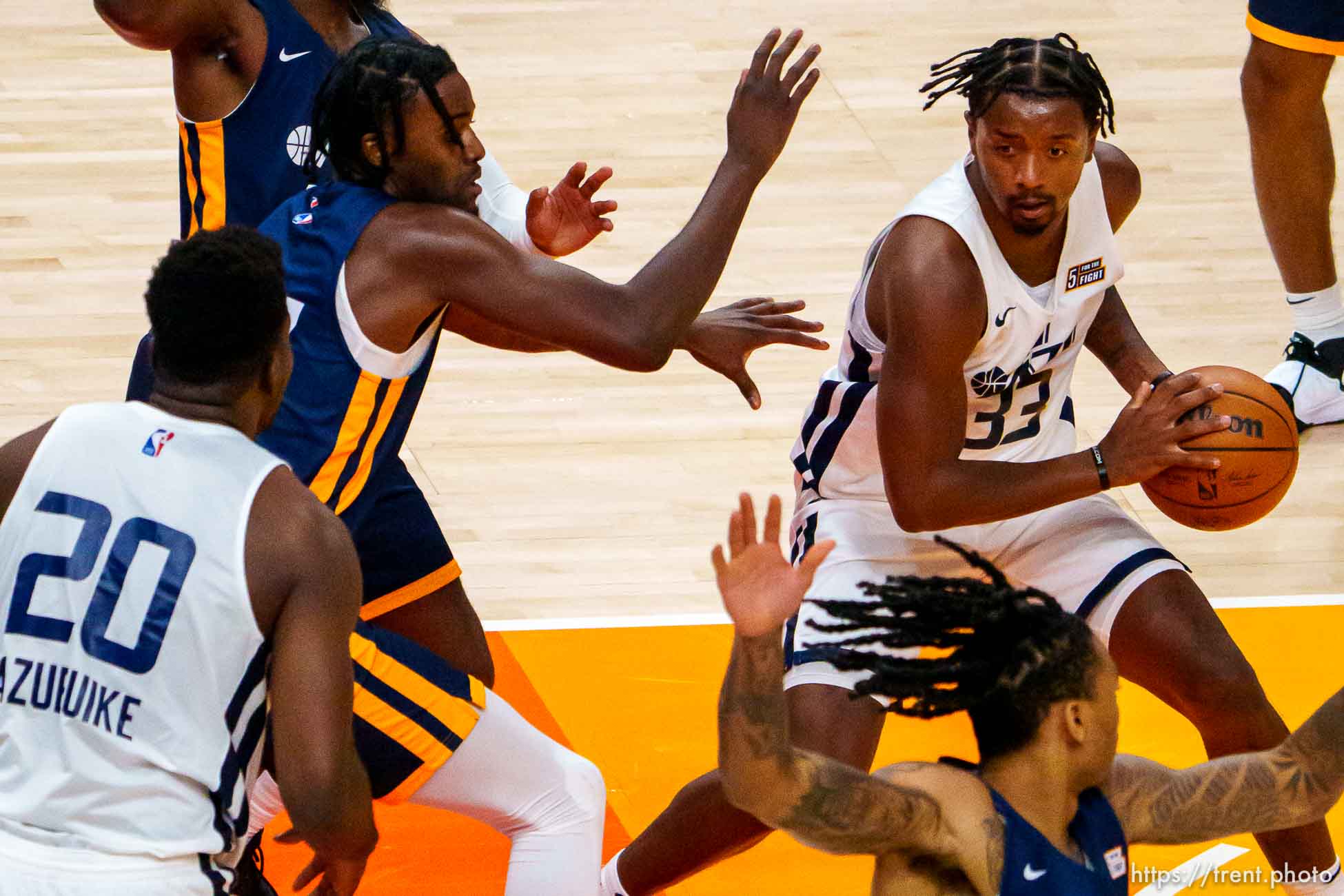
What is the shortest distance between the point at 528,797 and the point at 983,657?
3.29ft

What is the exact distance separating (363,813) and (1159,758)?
2286mm

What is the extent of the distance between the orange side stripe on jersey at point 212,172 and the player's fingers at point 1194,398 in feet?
6.11

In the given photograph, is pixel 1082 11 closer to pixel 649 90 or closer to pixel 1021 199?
pixel 649 90

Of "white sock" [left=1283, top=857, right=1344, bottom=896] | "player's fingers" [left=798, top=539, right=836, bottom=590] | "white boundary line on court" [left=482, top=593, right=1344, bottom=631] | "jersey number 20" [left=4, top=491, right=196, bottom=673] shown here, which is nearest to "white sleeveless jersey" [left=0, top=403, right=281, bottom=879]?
"jersey number 20" [left=4, top=491, right=196, bottom=673]

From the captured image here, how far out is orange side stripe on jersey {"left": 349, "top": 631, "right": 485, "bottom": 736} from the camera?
10.8 ft

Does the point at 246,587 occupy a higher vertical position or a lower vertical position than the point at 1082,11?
higher

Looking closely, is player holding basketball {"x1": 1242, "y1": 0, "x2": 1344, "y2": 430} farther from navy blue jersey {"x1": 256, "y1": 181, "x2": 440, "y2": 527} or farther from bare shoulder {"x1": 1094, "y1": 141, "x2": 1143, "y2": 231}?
navy blue jersey {"x1": 256, "y1": 181, "x2": 440, "y2": 527}

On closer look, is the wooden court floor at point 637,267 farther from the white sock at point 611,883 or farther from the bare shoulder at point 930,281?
the bare shoulder at point 930,281

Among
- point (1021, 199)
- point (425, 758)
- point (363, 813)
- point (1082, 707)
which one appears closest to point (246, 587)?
point (363, 813)

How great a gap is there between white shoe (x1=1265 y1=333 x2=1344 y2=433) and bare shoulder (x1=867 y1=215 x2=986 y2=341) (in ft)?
8.26

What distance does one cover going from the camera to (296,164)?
3875 mm

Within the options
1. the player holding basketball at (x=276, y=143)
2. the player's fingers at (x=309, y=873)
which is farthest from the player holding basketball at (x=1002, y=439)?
the player's fingers at (x=309, y=873)

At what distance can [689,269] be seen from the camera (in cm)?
342

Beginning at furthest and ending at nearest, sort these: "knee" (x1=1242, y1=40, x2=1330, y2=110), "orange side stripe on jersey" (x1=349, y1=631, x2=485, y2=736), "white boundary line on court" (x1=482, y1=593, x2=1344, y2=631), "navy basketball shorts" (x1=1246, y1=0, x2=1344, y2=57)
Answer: "knee" (x1=1242, y1=40, x2=1330, y2=110) → "navy basketball shorts" (x1=1246, y1=0, x2=1344, y2=57) → "white boundary line on court" (x1=482, y1=593, x2=1344, y2=631) → "orange side stripe on jersey" (x1=349, y1=631, x2=485, y2=736)
